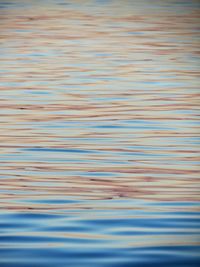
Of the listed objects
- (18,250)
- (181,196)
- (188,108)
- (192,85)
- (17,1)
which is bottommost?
(18,250)

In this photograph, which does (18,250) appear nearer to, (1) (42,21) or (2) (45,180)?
(2) (45,180)

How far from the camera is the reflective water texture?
2400 mm

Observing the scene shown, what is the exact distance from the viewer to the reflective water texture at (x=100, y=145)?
7.88 ft

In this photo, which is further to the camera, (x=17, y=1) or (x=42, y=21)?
(x=17, y=1)

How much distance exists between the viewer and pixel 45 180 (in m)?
3.17

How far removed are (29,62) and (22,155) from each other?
8.75 feet

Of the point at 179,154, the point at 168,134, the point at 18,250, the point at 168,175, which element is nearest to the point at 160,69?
the point at 168,134

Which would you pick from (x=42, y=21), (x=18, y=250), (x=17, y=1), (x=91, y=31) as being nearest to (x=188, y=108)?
(x=18, y=250)

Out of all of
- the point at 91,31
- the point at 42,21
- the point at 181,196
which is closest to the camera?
the point at 181,196

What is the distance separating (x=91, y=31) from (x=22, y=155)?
415cm

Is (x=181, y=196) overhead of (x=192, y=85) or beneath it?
beneath

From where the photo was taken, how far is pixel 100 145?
3.82 metres

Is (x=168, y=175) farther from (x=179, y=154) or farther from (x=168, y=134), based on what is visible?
(x=168, y=134)

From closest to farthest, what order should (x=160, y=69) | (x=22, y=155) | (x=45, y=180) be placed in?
(x=45, y=180) → (x=22, y=155) → (x=160, y=69)
